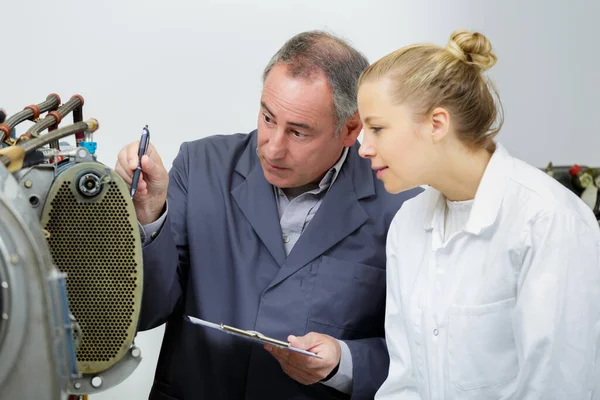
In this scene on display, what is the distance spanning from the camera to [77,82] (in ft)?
6.95

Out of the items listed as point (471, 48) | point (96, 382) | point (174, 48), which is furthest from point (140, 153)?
point (174, 48)

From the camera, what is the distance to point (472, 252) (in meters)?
1.42

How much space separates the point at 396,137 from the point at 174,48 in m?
0.99

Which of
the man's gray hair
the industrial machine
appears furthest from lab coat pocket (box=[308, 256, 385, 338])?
the industrial machine

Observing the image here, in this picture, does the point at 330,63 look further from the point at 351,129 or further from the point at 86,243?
the point at 86,243

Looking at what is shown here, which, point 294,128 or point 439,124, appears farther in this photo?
point 294,128

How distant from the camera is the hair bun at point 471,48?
1.44 meters

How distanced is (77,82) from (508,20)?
4.99ft

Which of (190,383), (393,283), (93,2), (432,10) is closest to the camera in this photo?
(393,283)

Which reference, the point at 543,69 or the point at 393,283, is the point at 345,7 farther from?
the point at 393,283

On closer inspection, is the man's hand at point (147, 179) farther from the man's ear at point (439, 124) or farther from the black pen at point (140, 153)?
the man's ear at point (439, 124)

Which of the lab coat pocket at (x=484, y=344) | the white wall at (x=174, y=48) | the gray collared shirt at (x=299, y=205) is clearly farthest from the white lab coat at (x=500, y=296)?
the white wall at (x=174, y=48)

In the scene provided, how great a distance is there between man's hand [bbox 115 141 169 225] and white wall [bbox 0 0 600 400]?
30.5 inches

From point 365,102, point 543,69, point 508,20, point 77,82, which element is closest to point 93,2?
point 77,82
